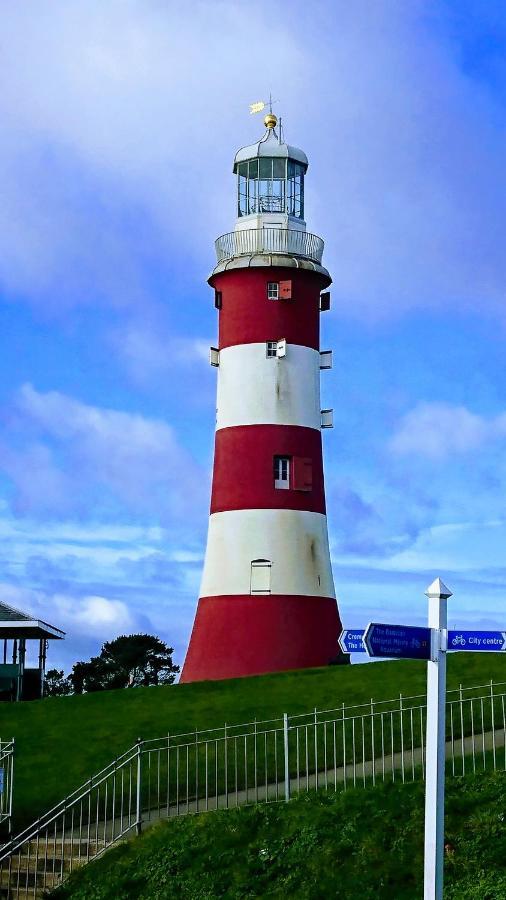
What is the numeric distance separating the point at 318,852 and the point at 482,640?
603cm

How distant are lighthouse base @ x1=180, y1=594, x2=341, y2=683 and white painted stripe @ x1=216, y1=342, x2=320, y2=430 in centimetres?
538

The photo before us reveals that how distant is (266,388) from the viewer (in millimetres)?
40688

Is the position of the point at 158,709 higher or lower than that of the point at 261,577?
lower

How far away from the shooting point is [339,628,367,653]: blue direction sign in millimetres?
12555

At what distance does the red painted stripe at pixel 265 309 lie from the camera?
41375mm

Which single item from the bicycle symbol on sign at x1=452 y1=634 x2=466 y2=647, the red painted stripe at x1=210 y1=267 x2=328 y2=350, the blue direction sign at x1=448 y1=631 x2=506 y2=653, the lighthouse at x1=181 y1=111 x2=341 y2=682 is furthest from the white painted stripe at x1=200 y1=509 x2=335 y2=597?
the bicycle symbol on sign at x1=452 y1=634 x2=466 y2=647

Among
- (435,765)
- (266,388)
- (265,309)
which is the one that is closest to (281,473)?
(266,388)

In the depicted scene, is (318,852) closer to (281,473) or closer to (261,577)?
(261,577)

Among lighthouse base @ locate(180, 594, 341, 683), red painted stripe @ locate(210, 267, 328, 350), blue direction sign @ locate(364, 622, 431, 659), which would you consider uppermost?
red painted stripe @ locate(210, 267, 328, 350)

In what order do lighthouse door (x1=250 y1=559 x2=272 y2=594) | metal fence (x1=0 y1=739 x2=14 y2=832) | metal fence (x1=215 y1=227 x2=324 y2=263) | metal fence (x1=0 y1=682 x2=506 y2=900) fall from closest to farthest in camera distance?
1. metal fence (x1=0 y1=682 x2=506 y2=900)
2. metal fence (x1=0 y1=739 x2=14 y2=832)
3. lighthouse door (x1=250 y1=559 x2=272 y2=594)
4. metal fence (x1=215 y1=227 x2=324 y2=263)

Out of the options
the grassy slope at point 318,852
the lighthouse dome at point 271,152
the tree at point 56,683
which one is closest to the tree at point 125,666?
the tree at point 56,683

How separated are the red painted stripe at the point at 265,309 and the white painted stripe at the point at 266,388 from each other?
318mm

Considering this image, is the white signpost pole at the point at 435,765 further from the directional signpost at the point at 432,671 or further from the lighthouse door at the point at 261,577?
the lighthouse door at the point at 261,577

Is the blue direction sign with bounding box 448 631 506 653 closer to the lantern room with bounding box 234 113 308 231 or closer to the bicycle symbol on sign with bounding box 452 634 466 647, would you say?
the bicycle symbol on sign with bounding box 452 634 466 647
